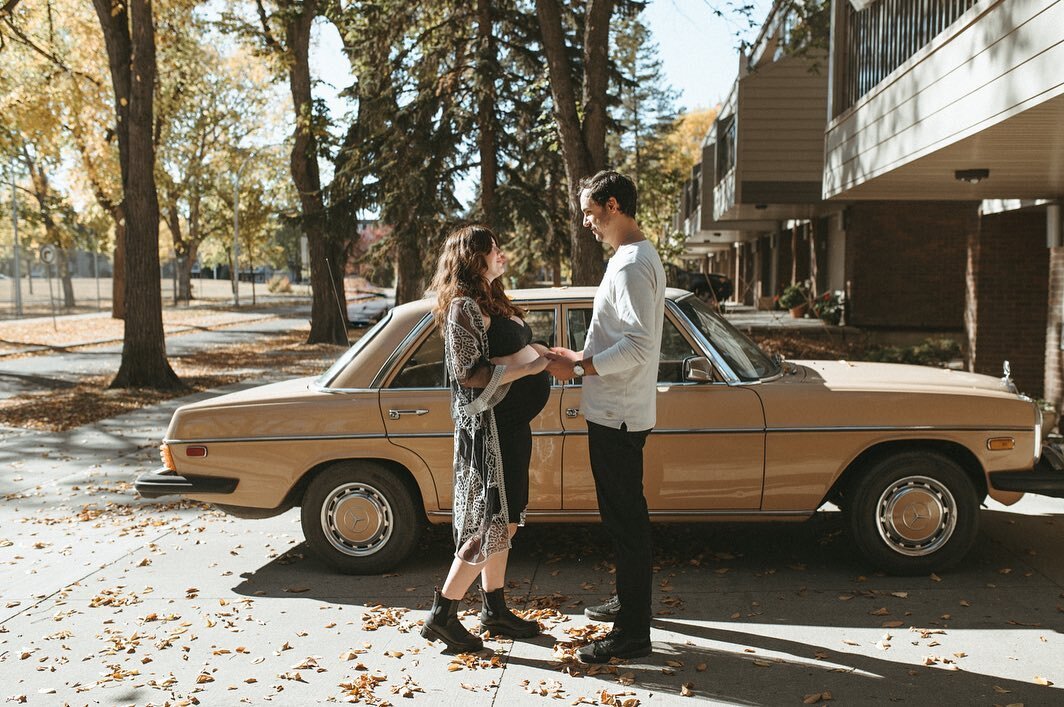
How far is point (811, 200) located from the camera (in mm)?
20562

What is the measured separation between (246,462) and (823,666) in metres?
3.31

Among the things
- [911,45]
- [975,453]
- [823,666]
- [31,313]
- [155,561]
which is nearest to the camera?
[823,666]

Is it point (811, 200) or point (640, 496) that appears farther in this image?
point (811, 200)

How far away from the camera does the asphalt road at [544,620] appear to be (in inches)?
170

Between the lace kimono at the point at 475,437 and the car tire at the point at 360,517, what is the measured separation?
3.85ft

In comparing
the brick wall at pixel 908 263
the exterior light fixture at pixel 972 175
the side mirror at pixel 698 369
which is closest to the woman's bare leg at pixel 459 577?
the side mirror at pixel 698 369

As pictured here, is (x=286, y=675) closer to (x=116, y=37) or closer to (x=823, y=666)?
(x=823, y=666)

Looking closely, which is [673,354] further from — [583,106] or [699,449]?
[583,106]

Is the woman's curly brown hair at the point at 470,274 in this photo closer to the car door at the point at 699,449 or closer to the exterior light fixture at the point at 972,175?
the car door at the point at 699,449

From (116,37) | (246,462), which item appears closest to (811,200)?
(116,37)

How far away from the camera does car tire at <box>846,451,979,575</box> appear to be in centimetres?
555

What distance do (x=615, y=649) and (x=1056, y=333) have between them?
8169 millimetres

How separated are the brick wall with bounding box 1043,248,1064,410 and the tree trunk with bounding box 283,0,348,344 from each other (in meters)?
15.7

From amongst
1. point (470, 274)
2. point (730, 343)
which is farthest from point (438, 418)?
point (730, 343)
